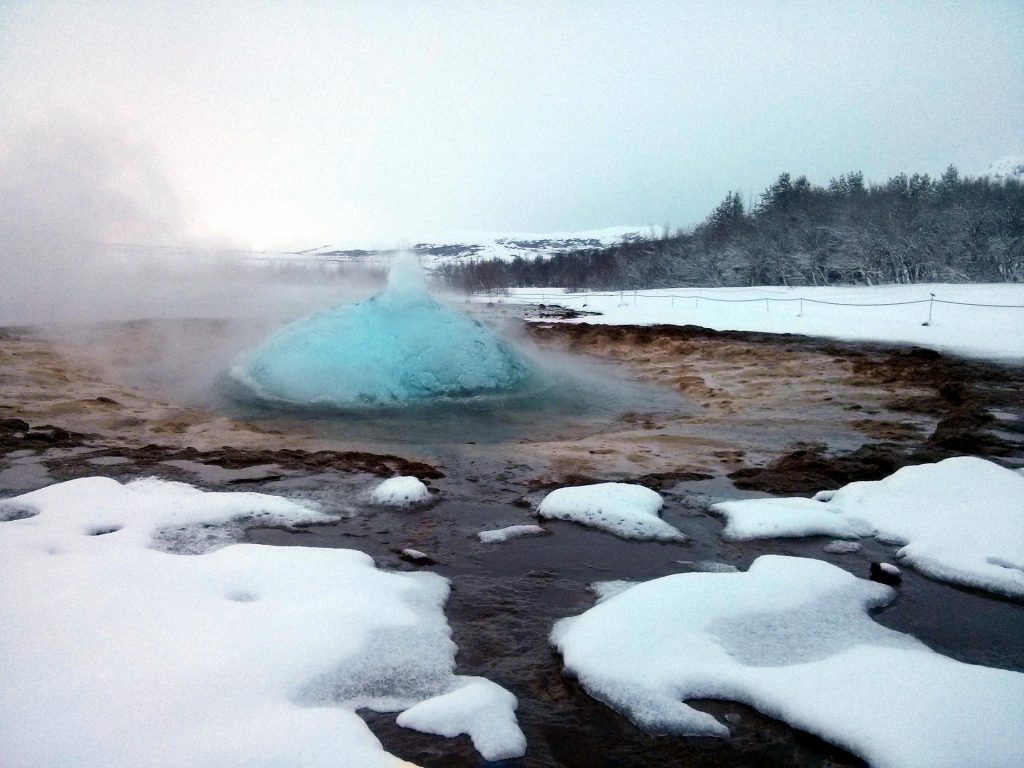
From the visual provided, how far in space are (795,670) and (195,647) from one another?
2.35m

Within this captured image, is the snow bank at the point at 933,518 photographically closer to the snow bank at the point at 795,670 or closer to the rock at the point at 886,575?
the rock at the point at 886,575

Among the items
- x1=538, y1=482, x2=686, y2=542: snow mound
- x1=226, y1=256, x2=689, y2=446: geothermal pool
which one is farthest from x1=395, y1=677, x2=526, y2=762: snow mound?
x1=226, y1=256, x2=689, y2=446: geothermal pool

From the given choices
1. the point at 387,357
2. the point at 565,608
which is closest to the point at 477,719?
the point at 565,608

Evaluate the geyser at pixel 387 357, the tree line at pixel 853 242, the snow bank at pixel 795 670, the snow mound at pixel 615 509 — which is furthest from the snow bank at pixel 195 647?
the tree line at pixel 853 242

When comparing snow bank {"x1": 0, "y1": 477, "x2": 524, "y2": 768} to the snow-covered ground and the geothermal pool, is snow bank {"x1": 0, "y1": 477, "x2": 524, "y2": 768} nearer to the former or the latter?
the geothermal pool

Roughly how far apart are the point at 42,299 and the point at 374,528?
1689 centimetres

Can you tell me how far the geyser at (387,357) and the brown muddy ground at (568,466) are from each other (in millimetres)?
1054

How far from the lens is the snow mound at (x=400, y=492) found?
4.48 metres

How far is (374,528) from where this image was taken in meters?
4.01

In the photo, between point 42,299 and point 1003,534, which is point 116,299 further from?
point 1003,534

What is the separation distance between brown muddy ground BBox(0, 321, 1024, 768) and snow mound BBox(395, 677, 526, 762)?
0.05 meters

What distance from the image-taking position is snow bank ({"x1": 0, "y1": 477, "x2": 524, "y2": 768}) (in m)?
1.90

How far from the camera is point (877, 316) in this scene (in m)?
16.5

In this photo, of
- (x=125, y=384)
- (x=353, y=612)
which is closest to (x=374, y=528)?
(x=353, y=612)
